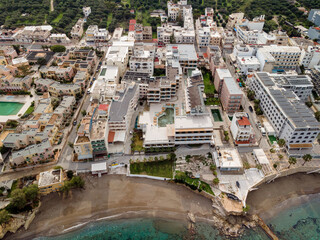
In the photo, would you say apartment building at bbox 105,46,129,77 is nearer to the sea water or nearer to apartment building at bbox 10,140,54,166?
apartment building at bbox 10,140,54,166

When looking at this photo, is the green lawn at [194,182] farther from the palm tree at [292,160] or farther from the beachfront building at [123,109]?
the palm tree at [292,160]

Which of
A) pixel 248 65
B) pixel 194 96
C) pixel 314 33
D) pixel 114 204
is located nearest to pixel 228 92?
pixel 194 96

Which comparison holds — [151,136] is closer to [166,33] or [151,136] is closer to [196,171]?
[196,171]

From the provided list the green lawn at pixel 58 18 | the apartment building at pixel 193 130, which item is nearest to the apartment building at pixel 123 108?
the apartment building at pixel 193 130

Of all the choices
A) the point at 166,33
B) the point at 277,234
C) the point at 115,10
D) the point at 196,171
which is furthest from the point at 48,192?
the point at 115,10

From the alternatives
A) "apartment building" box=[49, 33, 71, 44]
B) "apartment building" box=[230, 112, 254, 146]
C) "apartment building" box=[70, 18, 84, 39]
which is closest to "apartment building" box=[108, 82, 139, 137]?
"apartment building" box=[230, 112, 254, 146]

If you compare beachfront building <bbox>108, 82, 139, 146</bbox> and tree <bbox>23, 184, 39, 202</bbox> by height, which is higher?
beachfront building <bbox>108, 82, 139, 146</bbox>

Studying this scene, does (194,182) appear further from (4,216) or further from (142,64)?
(142,64)
